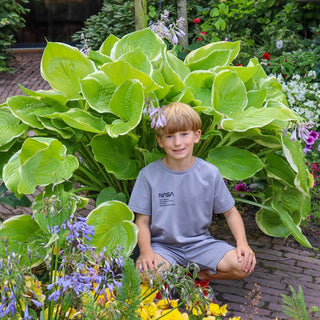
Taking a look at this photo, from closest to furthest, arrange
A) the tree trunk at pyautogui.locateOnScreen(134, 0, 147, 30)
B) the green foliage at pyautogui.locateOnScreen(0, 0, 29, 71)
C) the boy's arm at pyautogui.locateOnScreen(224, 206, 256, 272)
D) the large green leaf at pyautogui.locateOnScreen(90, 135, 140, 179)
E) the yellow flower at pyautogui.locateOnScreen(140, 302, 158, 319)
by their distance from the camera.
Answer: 1. the yellow flower at pyautogui.locateOnScreen(140, 302, 158, 319)
2. the boy's arm at pyautogui.locateOnScreen(224, 206, 256, 272)
3. the large green leaf at pyautogui.locateOnScreen(90, 135, 140, 179)
4. the tree trunk at pyautogui.locateOnScreen(134, 0, 147, 30)
5. the green foliage at pyautogui.locateOnScreen(0, 0, 29, 71)

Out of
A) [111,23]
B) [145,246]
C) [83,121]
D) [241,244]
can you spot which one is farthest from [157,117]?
[111,23]

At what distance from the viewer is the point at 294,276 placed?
309 cm

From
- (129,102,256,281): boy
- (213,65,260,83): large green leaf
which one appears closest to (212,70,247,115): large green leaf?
(213,65,260,83): large green leaf

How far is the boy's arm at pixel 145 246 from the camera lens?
2633 millimetres

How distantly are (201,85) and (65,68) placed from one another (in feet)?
2.59

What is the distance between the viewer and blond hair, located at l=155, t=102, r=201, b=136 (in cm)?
254

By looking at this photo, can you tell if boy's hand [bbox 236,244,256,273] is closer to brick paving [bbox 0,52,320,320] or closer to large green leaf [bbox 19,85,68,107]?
brick paving [bbox 0,52,320,320]

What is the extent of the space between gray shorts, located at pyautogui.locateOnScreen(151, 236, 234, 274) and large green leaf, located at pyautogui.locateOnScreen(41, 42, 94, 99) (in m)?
0.97

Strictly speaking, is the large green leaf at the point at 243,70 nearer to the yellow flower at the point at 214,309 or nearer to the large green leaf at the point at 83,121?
the large green leaf at the point at 83,121

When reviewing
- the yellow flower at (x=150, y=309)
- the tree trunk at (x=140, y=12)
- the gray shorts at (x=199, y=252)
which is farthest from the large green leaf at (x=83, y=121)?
the tree trunk at (x=140, y=12)

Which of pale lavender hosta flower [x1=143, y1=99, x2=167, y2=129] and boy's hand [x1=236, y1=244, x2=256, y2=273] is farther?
boy's hand [x1=236, y1=244, x2=256, y2=273]

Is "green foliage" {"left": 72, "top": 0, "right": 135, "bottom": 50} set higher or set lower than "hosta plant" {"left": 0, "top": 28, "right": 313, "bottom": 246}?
lower

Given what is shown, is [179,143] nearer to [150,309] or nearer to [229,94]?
[229,94]

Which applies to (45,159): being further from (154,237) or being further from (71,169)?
(154,237)
